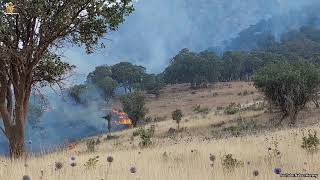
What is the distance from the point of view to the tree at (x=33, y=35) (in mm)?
11371

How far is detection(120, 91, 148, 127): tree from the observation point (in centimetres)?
5753

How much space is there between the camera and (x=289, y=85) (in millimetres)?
36625

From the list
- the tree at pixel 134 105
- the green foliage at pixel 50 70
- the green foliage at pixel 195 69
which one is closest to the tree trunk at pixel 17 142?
the green foliage at pixel 50 70

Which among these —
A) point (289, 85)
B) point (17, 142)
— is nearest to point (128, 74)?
point (289, 85)

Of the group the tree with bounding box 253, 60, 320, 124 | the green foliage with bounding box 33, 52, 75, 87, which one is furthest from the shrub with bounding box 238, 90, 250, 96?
the green foliage with bounding box 33, 52, 75, 87

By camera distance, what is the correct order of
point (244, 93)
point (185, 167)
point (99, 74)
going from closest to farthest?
point (185, 167) < point (244, 93) < point (99, 74)

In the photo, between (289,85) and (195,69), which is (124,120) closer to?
(289,85)

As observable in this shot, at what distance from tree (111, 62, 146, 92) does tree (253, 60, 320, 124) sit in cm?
6523

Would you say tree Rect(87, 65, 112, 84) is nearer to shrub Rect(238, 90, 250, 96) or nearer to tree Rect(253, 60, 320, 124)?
shrub Rect(238, 90, 250, 96)

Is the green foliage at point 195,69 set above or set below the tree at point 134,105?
above

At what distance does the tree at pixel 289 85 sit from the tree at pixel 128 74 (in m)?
65.2

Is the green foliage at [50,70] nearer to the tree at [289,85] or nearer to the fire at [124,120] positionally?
the tree at [289,85]

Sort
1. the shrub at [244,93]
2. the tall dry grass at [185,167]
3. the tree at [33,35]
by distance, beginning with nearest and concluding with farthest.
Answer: the tall dry grass at [185,167]
the tree at [33,35]
the shrub at [244,93]

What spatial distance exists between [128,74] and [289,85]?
70.6 meters
